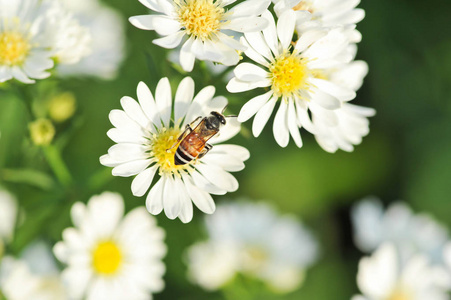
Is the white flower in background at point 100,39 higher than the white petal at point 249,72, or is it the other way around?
the white petal at point 249,72

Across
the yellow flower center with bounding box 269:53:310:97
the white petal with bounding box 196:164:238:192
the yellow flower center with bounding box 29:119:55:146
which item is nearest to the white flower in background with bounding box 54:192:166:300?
the yellow flower center with bounding box 29:119:55:146

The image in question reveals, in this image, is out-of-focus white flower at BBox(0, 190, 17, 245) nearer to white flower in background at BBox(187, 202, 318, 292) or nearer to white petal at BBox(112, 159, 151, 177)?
white flower in background at BBox(187, 202, 318, 292)

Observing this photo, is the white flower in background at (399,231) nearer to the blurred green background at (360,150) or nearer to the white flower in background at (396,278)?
the white flower in background at (396,278)

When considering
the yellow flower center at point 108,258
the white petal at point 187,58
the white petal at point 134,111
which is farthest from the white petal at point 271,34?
the yellow flower center at point 108,258

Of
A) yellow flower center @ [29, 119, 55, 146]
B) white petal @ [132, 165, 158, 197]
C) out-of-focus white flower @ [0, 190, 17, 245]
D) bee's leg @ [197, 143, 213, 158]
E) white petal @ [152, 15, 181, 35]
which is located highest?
white petal @ [152, 15, 181, 35]

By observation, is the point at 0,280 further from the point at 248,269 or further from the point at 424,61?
the point at 424,61

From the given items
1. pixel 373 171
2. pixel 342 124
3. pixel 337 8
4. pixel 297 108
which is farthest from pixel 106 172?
pixel 373 171
